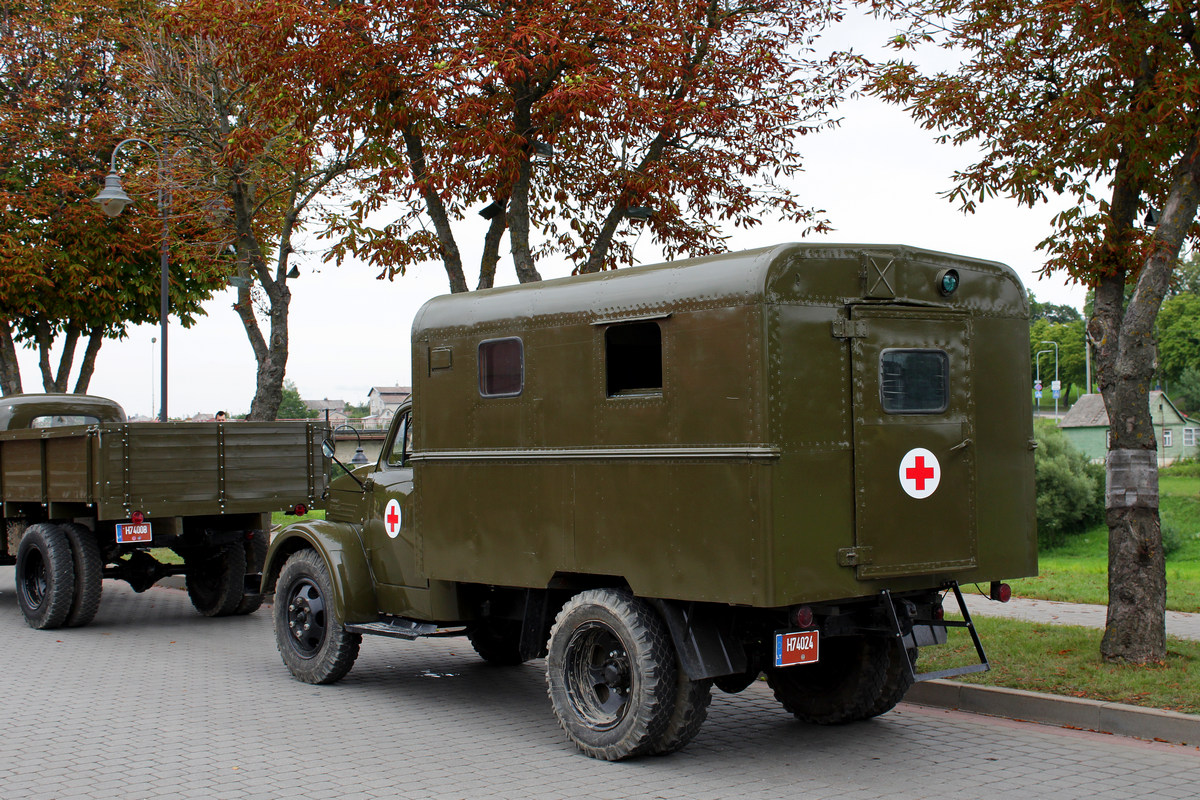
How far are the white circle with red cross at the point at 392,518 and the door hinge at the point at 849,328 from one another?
3796mm

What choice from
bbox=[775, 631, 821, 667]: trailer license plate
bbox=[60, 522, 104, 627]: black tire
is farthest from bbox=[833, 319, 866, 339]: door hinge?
bbox=[60, 522, 104, 627]: black tire

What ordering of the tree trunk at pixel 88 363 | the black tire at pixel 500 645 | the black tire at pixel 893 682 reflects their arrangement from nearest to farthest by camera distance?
the black tire at pixel 893 682 → the black tire at pixel 500 645 → the tree trunk at pixel 88 363

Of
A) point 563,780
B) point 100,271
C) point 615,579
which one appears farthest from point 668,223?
point 100,271

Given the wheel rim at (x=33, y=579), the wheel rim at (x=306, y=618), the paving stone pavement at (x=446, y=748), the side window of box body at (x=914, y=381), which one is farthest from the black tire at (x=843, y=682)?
the wheel rim at (x=33, y=579)

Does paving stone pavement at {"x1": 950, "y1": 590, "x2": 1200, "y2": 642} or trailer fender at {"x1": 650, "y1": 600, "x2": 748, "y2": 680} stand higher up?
trailer fender at {"x1": 650, "y1": 600, "x2": 748, "y2": 680}

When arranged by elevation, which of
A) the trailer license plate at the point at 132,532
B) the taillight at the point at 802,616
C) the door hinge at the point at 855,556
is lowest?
the taillight at the point at 802,616

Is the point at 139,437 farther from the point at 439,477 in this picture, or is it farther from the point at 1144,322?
the point at 1144,322

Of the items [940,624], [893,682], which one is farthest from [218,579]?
[940,624]

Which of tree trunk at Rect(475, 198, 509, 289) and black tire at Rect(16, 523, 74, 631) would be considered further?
tree trunk at Rect(475, 198, 509, 289)

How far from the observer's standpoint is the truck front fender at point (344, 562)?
884 cm

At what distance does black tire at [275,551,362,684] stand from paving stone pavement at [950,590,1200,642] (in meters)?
6.05

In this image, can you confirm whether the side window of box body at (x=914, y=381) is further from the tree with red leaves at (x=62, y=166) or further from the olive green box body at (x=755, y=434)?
the tree with red leaves at (x=62, y=166)

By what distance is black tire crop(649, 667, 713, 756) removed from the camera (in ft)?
21.7

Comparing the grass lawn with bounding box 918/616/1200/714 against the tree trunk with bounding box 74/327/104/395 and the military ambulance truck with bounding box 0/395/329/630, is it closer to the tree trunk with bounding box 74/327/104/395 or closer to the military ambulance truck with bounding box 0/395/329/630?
the military ambulance truck with bounding box 0/395/329/630
